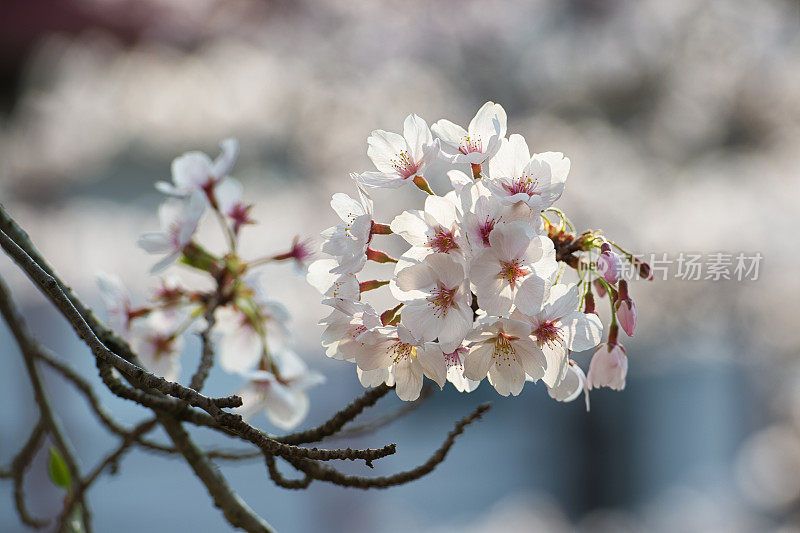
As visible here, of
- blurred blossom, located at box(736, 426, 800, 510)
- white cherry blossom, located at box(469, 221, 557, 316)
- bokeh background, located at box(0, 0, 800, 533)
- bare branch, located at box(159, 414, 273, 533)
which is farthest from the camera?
blurred blossom, located at box(736, 426, 800, 510)

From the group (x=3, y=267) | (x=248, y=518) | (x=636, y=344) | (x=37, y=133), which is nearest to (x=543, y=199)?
(x=248, y=518)

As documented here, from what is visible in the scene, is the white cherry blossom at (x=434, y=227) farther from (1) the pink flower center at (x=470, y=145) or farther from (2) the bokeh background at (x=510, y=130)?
(2) the bokeh background at (x=510, y=130)

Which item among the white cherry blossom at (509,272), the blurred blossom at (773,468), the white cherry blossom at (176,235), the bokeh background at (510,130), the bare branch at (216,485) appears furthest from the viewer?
the blurred blossom at (773,468)

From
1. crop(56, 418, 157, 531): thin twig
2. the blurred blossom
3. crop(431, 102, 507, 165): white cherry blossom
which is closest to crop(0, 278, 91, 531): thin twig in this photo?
crop(56, 418, 157, 531): thin twig

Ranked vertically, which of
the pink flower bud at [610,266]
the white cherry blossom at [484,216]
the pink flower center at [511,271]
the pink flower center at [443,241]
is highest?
the white cherry blossom at [484,216]

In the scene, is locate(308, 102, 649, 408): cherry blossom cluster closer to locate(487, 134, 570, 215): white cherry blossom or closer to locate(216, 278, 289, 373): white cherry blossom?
locate(487, 134, 570, 215): white cherry blossom

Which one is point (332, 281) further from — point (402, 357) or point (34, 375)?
point (34, 375)

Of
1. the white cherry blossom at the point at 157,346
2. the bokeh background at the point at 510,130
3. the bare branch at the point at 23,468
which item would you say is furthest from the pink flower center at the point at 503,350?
the bokeh background at the point at 510,130
